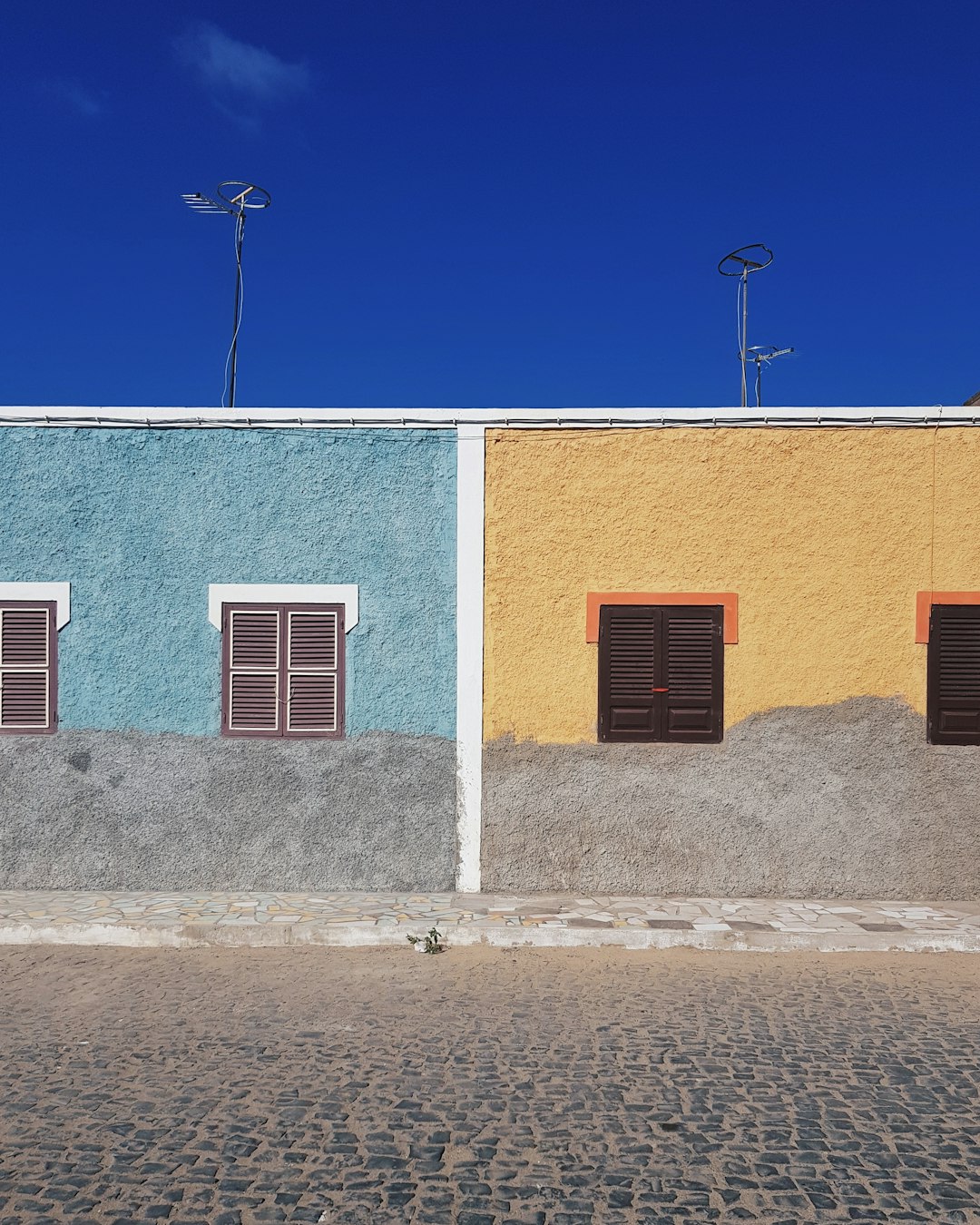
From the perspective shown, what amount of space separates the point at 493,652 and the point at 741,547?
213 cm

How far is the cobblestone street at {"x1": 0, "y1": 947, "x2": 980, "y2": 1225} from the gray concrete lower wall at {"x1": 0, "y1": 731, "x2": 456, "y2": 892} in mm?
1471

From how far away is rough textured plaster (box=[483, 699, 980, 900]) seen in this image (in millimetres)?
7891

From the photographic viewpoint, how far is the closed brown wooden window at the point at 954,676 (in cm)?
793

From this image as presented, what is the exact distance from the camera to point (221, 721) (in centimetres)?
809

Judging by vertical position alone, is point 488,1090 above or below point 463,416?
below

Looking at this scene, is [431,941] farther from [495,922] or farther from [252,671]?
[252,671]

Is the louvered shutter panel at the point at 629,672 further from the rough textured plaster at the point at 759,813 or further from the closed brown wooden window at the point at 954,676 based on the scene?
the closed brown wooden window at the point at 954,676

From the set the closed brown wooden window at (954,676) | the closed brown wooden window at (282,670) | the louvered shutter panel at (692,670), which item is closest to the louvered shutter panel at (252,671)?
the closed brown wooden window at (282,670)

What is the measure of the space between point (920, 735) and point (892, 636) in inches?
31.6

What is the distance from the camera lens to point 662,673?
316 inches

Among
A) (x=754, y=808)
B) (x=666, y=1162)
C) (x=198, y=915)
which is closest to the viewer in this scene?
(x=666, y=1162)

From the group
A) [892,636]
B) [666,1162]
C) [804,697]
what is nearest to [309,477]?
[804,697]

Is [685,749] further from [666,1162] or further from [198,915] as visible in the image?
[666,1162]

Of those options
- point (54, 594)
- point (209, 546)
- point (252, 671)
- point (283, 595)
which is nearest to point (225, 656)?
point (252, 671)
